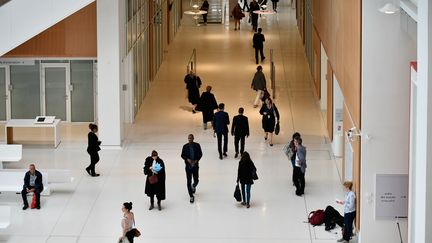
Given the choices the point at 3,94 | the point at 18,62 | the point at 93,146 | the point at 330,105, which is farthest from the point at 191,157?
the point at 3,94

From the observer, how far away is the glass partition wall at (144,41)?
3040 cm

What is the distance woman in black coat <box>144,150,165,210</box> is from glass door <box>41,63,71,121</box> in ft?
31.1

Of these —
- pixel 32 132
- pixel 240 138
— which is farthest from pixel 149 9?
pixel 240 138

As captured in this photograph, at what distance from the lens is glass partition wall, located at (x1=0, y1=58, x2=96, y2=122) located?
3025cm

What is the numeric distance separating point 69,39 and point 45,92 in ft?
7.58

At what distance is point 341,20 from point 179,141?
721 cm

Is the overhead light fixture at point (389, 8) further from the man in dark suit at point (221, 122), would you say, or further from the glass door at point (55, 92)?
the glass door at point (55, 92)

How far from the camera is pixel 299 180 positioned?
74.5 ft

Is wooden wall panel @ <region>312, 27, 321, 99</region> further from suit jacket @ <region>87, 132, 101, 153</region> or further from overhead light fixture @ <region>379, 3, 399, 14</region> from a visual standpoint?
overhead light fixture @ <region>379, 3, 399, 14</region>

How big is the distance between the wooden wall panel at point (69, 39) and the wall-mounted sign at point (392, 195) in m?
12.1

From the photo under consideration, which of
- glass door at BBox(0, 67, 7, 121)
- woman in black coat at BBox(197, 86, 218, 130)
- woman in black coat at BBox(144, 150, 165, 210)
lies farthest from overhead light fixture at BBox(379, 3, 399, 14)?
glass door at BBox(0, 67, 7, 121)

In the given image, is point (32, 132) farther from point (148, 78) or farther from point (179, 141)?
point (148, 78)

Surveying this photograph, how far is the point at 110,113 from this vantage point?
27188 millimetres

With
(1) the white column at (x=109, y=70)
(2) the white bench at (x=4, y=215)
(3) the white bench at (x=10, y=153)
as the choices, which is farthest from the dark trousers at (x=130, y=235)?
(1) the white column at (x=109, y=70)
